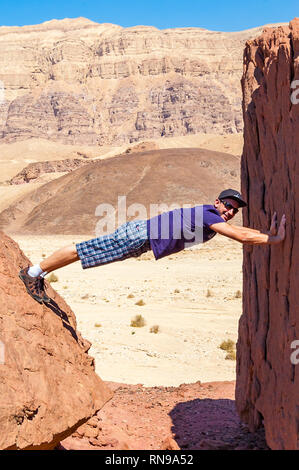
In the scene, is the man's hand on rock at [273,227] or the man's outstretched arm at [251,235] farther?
the man's hand on rock at [273,227]

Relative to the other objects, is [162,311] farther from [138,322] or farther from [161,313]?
[138,322]

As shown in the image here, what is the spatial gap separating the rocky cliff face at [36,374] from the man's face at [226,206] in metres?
1.89

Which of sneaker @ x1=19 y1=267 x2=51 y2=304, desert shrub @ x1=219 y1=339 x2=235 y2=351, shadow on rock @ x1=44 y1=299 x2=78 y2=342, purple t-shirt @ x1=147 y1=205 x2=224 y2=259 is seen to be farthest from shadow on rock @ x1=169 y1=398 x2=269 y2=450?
desert shrub @ x1=219 y1=339 x2=235 y2=351

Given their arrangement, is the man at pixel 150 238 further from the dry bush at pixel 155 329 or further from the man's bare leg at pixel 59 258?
the dry bush at pixel 155 329

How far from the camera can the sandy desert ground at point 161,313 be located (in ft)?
37.9

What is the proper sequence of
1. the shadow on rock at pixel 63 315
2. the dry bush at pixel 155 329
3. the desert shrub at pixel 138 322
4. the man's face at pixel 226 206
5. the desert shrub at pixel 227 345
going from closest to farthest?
the man's face at pixel 226 206 → the shadow on rock at pixel 63 315 → the desert shrub at pixel 227 345 → the dry bush at pixel 155 329 → the desert shrub at pixel 138 322

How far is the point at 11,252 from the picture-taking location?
19.0ft

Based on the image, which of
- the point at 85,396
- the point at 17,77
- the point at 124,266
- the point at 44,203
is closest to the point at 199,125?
the point at 17,77

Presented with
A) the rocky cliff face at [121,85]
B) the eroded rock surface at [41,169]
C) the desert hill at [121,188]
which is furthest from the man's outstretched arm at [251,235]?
the rocky cliff face at [121,85]

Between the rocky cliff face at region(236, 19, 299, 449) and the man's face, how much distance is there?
1.29 feet

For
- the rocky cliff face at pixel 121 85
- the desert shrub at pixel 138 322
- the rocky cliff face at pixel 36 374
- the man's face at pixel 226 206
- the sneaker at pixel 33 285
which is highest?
the rocky cliff face at pixel 121 85

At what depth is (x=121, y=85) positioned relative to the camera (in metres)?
136

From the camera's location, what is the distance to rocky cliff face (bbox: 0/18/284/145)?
5000 inches

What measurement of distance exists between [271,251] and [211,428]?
254 cm
